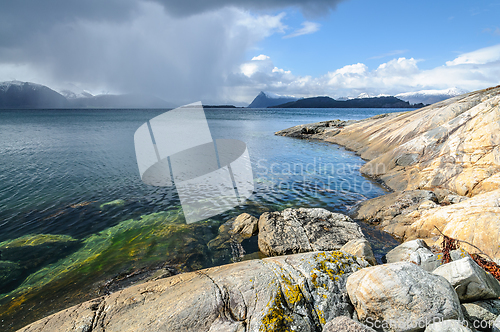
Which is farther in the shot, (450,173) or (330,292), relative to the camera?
(450,173)

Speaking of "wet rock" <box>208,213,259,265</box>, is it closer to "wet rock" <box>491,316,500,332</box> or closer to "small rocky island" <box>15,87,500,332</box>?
"small rocky island" <box>15,87,500,332</box>

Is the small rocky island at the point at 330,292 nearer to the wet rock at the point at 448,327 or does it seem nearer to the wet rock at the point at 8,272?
the wet rock at the point at 448,327

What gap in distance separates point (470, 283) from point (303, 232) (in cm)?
553

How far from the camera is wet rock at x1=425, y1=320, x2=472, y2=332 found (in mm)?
3344

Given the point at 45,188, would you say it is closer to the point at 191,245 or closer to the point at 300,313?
the point at 191,245

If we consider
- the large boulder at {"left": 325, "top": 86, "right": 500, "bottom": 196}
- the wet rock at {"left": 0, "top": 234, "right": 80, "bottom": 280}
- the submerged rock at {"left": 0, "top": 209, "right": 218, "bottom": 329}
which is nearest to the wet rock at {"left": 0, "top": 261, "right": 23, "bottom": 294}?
the wet rock at {"left": 0, "top": 234, "right": 80, "bottom": 280}

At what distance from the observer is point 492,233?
6801 mm

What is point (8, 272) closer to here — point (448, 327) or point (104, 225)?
point (104, 225)

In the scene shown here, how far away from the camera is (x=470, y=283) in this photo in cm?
437

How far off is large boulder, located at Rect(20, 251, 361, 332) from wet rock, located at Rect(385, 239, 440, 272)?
8.75 feet

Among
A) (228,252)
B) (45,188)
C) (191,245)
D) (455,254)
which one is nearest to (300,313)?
(455,254)

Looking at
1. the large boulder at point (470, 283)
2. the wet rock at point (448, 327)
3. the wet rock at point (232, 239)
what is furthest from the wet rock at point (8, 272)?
the large boulder at point (470, 283)

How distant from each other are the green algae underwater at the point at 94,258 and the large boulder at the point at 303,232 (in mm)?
2067

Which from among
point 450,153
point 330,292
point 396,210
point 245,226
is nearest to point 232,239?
point 245,226
